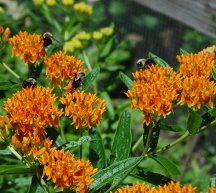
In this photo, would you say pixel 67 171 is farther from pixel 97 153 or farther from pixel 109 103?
pixel 109 103

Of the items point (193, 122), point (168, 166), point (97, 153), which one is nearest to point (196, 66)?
point (193, 122)

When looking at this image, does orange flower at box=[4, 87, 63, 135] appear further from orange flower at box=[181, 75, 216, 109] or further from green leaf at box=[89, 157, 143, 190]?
orange flower at box=[181, 75, 216, 109]

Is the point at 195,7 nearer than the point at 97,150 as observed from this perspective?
No

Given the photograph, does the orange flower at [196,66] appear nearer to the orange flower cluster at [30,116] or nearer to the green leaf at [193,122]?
the green leaf at [193,122]

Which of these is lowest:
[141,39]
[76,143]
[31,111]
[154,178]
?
[141,39]

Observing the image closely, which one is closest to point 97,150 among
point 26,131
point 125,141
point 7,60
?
point 125,141

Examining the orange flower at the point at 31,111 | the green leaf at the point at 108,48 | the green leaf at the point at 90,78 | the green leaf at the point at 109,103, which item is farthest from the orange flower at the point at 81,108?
the green leaf at the point at 108,48

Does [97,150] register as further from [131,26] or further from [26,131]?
[131,26]
